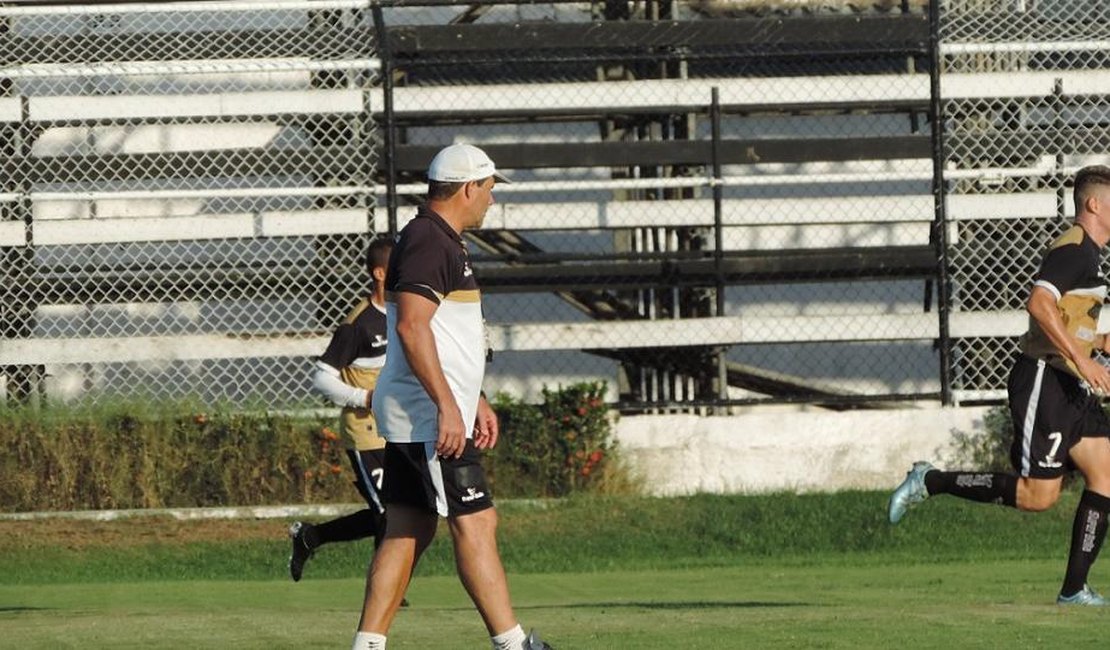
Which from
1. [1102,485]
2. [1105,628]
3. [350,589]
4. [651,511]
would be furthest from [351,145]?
[1105,628]

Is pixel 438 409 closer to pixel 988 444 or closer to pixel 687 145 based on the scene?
pixel 988 444

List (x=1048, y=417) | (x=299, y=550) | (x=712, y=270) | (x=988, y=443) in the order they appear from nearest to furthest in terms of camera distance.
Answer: (x=1048, y=417) < (x=299, y=550) < (x=988, y=443) < (x=712, y=270)

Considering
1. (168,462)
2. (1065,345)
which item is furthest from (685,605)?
(168,462)

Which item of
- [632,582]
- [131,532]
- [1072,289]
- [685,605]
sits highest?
[1072,289]

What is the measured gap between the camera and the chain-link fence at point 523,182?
56.0 ft

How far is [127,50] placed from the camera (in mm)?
17875

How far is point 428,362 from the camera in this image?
22.5 feet

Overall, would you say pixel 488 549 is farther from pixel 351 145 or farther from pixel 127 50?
pixel 127 50

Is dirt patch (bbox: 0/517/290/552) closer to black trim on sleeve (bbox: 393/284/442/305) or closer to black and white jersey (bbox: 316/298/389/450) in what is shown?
black and white jersey (bbox: 316/298/389/450)

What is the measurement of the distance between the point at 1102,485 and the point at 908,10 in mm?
9984

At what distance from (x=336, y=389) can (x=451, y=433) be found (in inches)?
151

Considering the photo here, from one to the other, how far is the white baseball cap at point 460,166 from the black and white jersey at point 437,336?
138mm

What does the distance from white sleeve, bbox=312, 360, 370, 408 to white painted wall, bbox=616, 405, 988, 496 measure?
6033 millimetres

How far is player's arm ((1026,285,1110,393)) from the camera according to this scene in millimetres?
9641
